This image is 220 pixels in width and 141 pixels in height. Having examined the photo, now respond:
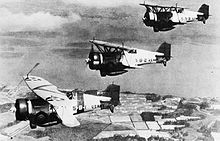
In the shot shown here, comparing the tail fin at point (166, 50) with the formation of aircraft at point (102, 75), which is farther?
the tail fin at point (166, 50)

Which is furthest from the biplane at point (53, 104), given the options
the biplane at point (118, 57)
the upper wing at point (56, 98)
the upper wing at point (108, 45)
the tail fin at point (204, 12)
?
the tail fin at point (204, 12)

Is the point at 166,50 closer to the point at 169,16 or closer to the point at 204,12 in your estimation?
the point at 169,16

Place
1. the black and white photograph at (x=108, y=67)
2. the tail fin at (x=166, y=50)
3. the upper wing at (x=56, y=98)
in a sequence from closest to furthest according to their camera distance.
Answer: the upper wing at (x=56, y=98), the black and white photograph at (x=108, y=67), the tail fin at (x=166, y=50)

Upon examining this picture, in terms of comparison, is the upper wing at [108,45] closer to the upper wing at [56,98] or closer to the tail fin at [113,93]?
the tail fin at [113,93]

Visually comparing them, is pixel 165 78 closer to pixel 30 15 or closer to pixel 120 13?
pixel 120 13

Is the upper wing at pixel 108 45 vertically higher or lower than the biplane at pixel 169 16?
lower

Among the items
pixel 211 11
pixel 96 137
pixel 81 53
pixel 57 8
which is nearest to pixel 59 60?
pixel 81 53

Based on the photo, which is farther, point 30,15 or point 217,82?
point 217,82
